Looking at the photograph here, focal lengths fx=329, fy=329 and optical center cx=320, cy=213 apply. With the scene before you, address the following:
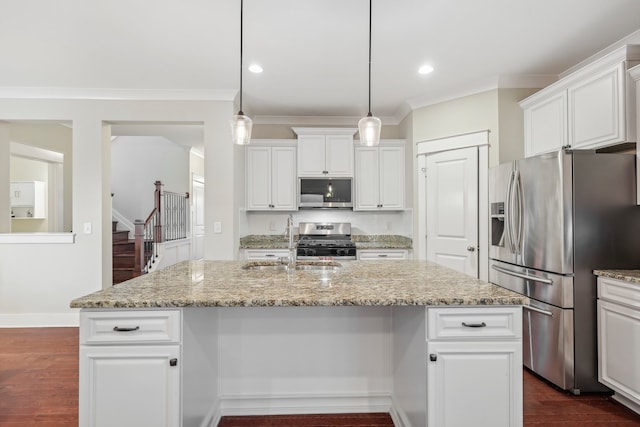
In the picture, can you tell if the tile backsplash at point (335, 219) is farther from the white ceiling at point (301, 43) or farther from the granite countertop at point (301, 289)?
the granite countertop at point (301, 289)

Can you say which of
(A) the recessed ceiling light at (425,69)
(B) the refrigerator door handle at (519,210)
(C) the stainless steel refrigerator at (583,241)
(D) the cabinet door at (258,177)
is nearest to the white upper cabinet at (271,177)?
(D) the cabinet door at (258,177)

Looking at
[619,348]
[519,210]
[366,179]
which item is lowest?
[619,348]

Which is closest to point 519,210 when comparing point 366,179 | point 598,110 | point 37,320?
point 598,110

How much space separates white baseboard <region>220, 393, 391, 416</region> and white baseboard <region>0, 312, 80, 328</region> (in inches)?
111

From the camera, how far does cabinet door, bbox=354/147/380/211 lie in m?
4.43

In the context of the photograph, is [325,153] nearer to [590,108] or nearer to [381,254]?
[381,254]

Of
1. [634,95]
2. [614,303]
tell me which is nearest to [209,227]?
[614,303]

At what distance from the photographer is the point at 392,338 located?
6.50 ft

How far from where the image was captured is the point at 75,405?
2174 millimetres

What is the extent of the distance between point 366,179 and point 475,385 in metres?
3.25

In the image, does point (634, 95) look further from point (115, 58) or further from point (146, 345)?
point (115, 58)

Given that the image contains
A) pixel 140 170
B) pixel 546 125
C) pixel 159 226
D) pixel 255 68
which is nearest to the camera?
pixel 546 125

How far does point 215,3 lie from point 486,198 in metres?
2.95

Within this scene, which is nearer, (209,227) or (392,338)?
(392,338)
